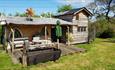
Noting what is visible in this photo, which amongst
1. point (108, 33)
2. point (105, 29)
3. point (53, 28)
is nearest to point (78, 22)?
point (53, 28)

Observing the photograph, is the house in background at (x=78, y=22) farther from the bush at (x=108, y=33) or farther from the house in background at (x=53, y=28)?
the bush at (x=108, y=33)

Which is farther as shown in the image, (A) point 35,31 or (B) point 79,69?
(A) point 35,31

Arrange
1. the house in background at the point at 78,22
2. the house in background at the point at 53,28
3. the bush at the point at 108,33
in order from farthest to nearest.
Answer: the bush at the point at 108,33, the house in background at the point at 78,22, the house in background at the point at 53,28

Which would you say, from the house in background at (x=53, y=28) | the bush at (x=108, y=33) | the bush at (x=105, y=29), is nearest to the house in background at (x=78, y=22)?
the house in background at (x=53, y=28)

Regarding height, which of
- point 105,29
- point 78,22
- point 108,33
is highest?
point 78,22

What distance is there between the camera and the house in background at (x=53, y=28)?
23.6 metres

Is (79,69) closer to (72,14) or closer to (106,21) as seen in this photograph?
(72,14)

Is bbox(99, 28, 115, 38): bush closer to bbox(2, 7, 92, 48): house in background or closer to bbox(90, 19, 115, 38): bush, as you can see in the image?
bbox(90, 19, 115, 38): bush

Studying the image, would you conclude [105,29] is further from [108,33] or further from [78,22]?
[78,22]

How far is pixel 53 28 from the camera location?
27672 mm

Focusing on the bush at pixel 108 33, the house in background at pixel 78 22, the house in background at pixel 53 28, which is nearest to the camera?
the house in background at pixel 53 28

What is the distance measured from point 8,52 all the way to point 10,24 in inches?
136

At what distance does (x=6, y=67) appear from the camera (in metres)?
15.1

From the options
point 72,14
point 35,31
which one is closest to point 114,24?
point 72,14
